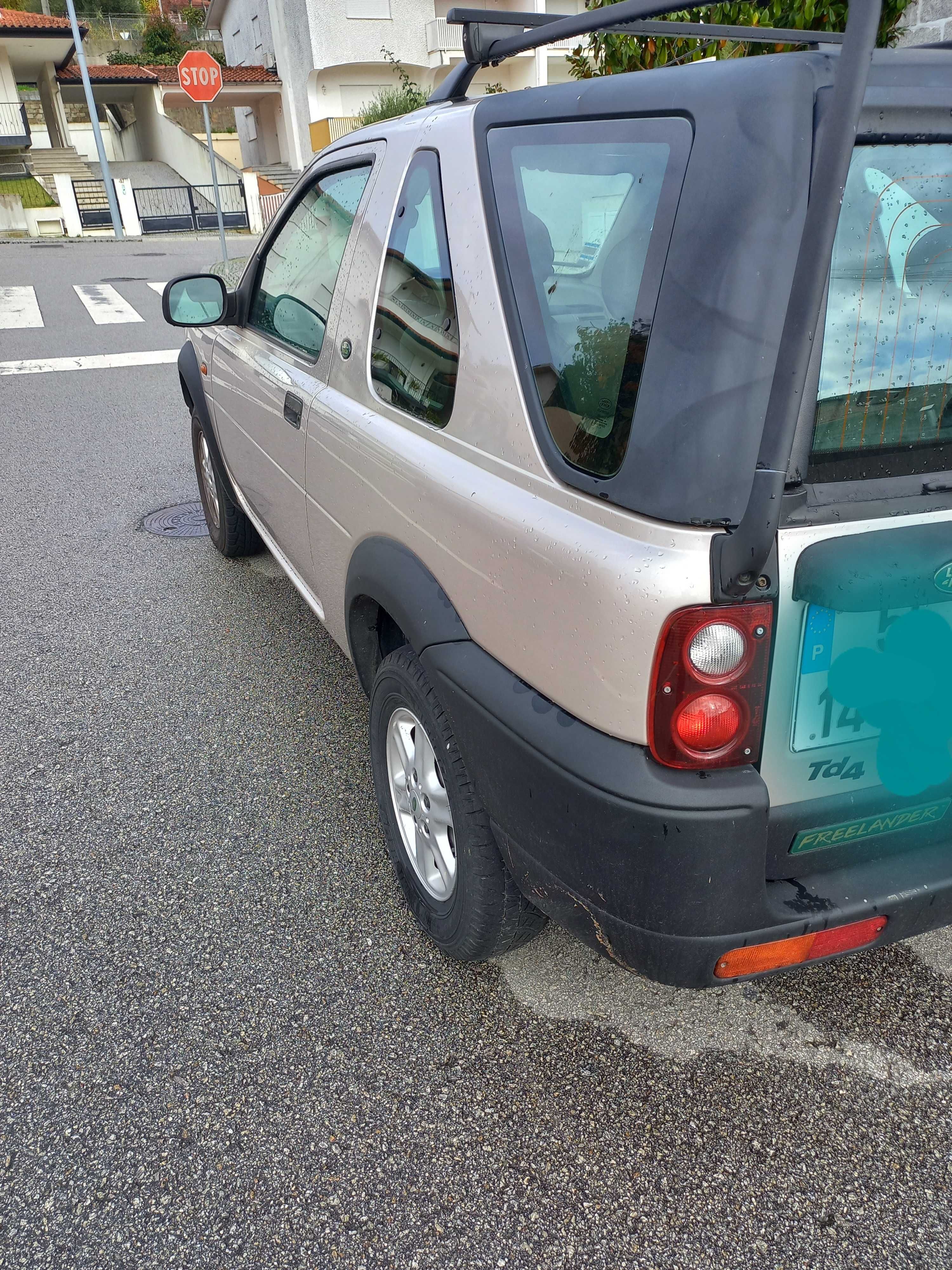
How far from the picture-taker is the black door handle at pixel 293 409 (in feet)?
9.89

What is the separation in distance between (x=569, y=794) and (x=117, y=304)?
47.1 feet

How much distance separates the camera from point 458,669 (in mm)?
2008

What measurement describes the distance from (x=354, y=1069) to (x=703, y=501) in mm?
1524

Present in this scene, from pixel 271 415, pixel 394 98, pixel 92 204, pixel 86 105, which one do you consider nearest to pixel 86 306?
pixel 271 415

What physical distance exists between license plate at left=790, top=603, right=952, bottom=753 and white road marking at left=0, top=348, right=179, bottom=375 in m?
9.51

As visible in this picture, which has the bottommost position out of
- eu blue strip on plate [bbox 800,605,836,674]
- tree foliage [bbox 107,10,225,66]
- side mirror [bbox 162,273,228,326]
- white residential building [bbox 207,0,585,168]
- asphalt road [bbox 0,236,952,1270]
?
asphalt road [bbox 0,236,952,1270]

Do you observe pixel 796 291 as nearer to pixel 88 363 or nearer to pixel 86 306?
pixel 88 363

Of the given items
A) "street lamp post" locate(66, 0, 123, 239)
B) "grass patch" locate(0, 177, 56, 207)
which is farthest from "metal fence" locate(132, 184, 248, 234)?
"grass patch" locate(0, 177, 56, 207)

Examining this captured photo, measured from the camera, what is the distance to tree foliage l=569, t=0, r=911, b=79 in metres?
4.09

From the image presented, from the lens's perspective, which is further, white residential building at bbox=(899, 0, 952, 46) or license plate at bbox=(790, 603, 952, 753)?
white residential building at bbox=(899, 0, 952, 46)

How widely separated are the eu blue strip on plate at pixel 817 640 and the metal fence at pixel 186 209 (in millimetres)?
28103

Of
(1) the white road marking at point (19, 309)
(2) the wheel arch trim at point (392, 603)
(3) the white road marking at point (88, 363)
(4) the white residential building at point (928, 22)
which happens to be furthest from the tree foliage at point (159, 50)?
(2) the wheel arch trim at point (392, 603)

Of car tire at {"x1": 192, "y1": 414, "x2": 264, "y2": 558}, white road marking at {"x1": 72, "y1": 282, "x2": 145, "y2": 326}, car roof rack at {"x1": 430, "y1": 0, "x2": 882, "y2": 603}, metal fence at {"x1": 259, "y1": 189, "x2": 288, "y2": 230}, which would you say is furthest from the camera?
metal fence at {"x1": 259, "y1": 189, "x2": 288, "y2": 230}

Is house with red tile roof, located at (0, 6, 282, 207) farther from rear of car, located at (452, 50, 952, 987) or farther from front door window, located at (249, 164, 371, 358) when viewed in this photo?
rear of car, located at (452, 50, 952, 987)
